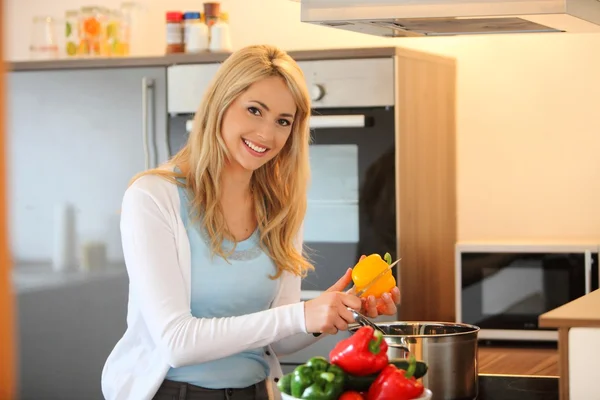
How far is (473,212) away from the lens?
3383 mm

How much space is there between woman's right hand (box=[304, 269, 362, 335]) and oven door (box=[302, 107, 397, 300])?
1.31m

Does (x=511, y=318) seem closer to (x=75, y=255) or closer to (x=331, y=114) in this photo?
(x=331, y=114)

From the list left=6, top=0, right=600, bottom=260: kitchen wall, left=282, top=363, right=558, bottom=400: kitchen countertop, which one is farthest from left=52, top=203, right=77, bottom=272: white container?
left=282, top=363, right=558, bottom=400: kitchen countertop

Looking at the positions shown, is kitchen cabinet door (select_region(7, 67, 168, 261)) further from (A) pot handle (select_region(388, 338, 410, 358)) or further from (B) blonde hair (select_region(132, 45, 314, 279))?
(A) pot handle (select_region(388, 338, 410, 358))

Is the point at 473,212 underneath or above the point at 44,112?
underneath

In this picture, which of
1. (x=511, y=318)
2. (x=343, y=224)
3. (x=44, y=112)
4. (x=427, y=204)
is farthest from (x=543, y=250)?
(x=44, y=112)

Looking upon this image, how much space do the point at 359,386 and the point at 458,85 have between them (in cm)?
223

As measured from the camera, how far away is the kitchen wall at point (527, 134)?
3.26 meters

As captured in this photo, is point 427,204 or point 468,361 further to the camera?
point 427,204

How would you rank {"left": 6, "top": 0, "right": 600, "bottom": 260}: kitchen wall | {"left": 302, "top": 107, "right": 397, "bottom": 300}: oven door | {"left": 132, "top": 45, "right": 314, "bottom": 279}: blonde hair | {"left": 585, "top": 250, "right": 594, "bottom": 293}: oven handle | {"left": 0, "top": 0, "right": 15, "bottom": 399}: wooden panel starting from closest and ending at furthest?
{"left": 0, "top": 0, "right": 15, "bottom": 399}: wooden panel < {"left": 132, "top": 45, "right": 314, "bottom": 279}: blonde hair < {"left": 585, "top": 250, "right": 594, "bottom": 293}: oven handle < {"left": 302, "top": 107, "right": 397, "bottom": 300}: oven door < {"left": 6, "top": 0, "right": 600, "bottom": 260}: kitchen wall

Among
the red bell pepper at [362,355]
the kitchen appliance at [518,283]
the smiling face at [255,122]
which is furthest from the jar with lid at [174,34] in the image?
the red bell pepper at [362,355]

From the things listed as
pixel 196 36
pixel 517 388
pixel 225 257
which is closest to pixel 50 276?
pixel 196 36

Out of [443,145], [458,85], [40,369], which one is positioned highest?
[458,85]

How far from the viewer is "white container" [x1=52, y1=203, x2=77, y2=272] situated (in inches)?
128
